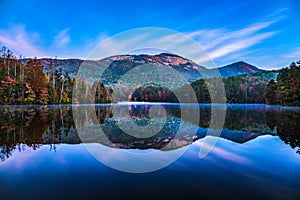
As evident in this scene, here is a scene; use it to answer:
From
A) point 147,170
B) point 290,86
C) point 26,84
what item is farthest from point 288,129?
point 26,84

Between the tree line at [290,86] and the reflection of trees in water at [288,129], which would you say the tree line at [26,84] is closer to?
the reflection of trees in water at [288,129]

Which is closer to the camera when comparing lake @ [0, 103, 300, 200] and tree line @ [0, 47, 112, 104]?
lake @ [0, 103, 300, 200]

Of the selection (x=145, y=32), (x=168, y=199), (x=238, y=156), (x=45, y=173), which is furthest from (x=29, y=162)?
(x=145, y=32)

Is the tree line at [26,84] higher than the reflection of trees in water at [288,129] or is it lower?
higher

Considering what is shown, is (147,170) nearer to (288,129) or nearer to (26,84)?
(288,129)

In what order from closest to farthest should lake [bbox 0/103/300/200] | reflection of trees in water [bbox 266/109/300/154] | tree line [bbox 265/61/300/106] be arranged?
lake [bbox 0/103/300/200] → reflection of trees in water [bbox 266/109/300/154] → tree line [bbox 265/61/300/106]

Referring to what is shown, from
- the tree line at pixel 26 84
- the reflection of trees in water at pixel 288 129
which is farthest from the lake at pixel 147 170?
the tree line at pixel 26 84

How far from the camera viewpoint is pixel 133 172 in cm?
546

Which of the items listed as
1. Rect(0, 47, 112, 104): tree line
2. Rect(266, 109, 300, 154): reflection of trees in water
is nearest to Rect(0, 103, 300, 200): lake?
Rect(266, 109, 300, 154): reflection of trees in water

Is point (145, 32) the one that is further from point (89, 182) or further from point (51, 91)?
point (51, 91)

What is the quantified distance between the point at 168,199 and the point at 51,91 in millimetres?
53473

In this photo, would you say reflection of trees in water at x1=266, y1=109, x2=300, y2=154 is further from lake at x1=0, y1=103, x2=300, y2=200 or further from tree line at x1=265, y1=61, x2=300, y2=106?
tree line at x1=265, y1=61, x2=300, y2=106

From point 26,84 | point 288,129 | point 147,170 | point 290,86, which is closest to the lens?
point 147,170

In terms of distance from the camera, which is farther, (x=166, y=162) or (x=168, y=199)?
(x=166, y=162)
